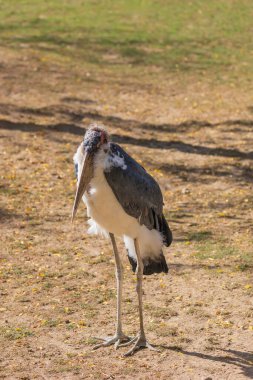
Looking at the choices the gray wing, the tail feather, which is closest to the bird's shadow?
the tail feather

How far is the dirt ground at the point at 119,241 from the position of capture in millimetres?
5934

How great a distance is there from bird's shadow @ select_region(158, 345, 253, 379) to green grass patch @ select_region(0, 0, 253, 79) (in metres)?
8.38

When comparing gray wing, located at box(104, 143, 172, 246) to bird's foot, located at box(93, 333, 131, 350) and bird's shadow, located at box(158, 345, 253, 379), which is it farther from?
bird's shadow, located at box(158, 345, 253, 379)

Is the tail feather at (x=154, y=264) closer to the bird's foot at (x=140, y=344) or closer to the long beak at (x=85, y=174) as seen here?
the bird's foot at (x=140, y=344)

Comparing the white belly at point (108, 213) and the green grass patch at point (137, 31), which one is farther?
the green grass patch at point (137, 31)

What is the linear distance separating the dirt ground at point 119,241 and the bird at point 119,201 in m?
0.37

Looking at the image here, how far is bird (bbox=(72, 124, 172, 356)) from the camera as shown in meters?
5.71

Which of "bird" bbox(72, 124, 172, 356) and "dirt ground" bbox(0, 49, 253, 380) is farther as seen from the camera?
"dirt ground" bbox(0, 49, 253, 380)

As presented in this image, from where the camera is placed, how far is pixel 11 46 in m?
14.5

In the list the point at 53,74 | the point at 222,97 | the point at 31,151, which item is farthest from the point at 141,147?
the point at 53,74

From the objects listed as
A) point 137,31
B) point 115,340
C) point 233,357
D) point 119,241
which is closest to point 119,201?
point 115,340

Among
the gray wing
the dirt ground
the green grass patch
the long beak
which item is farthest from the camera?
the green grass patch

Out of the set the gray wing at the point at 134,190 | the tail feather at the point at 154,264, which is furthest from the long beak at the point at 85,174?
the tail feather at the point at 154,264

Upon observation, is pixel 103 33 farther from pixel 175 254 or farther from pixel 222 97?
pixel 175 254
